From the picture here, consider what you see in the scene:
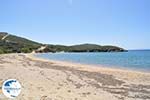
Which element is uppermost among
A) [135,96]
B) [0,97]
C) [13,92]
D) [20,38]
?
[20,38]

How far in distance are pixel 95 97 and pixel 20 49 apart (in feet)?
489

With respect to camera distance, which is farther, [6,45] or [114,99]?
[6,45]

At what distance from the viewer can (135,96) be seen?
1156cm

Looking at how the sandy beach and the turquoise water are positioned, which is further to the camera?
the turquoise water

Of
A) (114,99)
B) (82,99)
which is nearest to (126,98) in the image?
(114,99)

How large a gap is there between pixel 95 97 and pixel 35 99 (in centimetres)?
315

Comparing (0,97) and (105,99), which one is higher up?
(0,97)

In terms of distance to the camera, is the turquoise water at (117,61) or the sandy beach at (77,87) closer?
the sandy beach at (77,87)

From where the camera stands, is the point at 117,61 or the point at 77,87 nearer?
the point at 77,87

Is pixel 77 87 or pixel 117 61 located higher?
pixel 77 87

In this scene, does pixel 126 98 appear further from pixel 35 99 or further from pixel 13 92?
pixel 13 92

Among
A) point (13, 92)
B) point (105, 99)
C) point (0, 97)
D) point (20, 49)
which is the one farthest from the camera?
point (20, 49)

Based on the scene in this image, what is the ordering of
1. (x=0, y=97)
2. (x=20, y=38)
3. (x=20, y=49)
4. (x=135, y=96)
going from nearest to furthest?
1. (x=0, y=97)
2. (x=135, y=96)
3. (x=20, y=49)
4. (x=20, y=38)

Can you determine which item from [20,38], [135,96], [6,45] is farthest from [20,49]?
[135,96]
